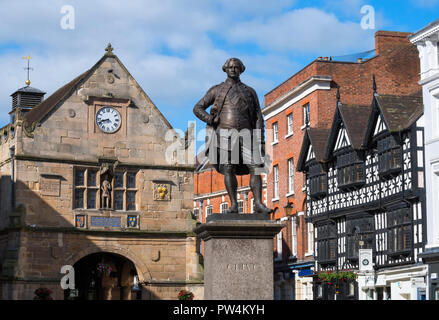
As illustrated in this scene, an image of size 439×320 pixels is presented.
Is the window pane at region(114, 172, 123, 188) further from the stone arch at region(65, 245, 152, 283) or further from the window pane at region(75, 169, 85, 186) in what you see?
the stone arch at region(65, 245, 152, 283)

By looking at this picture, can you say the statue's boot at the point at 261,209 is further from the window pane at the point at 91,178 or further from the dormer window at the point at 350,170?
the window pane at the point at 91,178

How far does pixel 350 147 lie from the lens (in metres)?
36.5

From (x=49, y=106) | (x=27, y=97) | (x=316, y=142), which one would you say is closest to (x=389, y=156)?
(x=316, y=142)

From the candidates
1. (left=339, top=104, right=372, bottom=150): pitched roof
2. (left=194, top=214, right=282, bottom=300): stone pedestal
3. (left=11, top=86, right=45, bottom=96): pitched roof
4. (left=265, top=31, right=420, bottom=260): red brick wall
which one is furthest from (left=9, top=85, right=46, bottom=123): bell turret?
(left=194, top=214, right=282, bottom=300): stone pedestal

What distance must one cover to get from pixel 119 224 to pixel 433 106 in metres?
14.8

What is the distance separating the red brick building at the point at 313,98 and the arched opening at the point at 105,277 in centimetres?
866

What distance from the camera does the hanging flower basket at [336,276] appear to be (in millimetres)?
34812

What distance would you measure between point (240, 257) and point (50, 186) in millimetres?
26453

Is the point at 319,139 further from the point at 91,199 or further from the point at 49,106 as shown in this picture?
the point at 49,106

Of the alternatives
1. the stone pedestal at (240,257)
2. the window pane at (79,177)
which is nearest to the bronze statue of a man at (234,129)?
the stone pedestal at (240,257)

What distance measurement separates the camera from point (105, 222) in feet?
123
